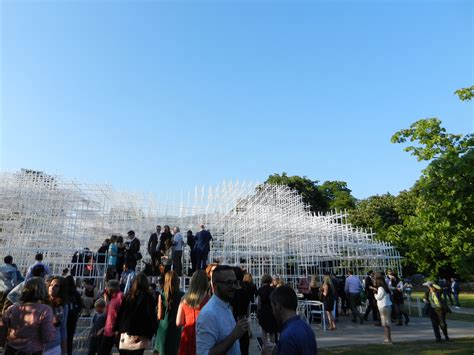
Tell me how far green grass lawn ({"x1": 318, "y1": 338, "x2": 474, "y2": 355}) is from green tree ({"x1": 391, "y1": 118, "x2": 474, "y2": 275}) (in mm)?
1651

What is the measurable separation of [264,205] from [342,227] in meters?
4.26

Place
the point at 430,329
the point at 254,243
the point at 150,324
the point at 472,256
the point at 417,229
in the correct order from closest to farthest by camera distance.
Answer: the point at 150,324 < the point at 472,256 < the point at 417,229 < the point at 430,329 < the point at 254,243

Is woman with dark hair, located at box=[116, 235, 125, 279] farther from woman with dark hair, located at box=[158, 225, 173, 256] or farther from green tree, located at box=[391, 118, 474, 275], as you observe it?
green tree, located at box=[391, 118, 474, 275]

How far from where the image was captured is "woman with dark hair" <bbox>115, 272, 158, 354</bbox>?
4.11 metres

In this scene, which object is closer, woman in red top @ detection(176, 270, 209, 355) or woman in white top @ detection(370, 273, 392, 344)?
woman in red top @ detection(176, 270, 209, 355)

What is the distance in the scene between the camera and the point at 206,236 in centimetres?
1038

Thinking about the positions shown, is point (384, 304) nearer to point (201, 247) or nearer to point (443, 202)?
point (443, 202)

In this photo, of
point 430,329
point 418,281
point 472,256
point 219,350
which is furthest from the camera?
point 418,281

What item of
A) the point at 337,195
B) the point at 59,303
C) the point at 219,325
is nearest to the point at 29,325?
the point at 59,303

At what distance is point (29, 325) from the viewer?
3299mm

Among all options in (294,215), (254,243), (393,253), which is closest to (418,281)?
(393,253)

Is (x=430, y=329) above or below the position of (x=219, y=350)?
below

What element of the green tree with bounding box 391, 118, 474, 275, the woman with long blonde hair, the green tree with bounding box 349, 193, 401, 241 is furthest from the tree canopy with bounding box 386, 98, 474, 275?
the green tree with bounding box 349, 193, 401, 241

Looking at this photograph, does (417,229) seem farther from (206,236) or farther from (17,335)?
(17,335)
